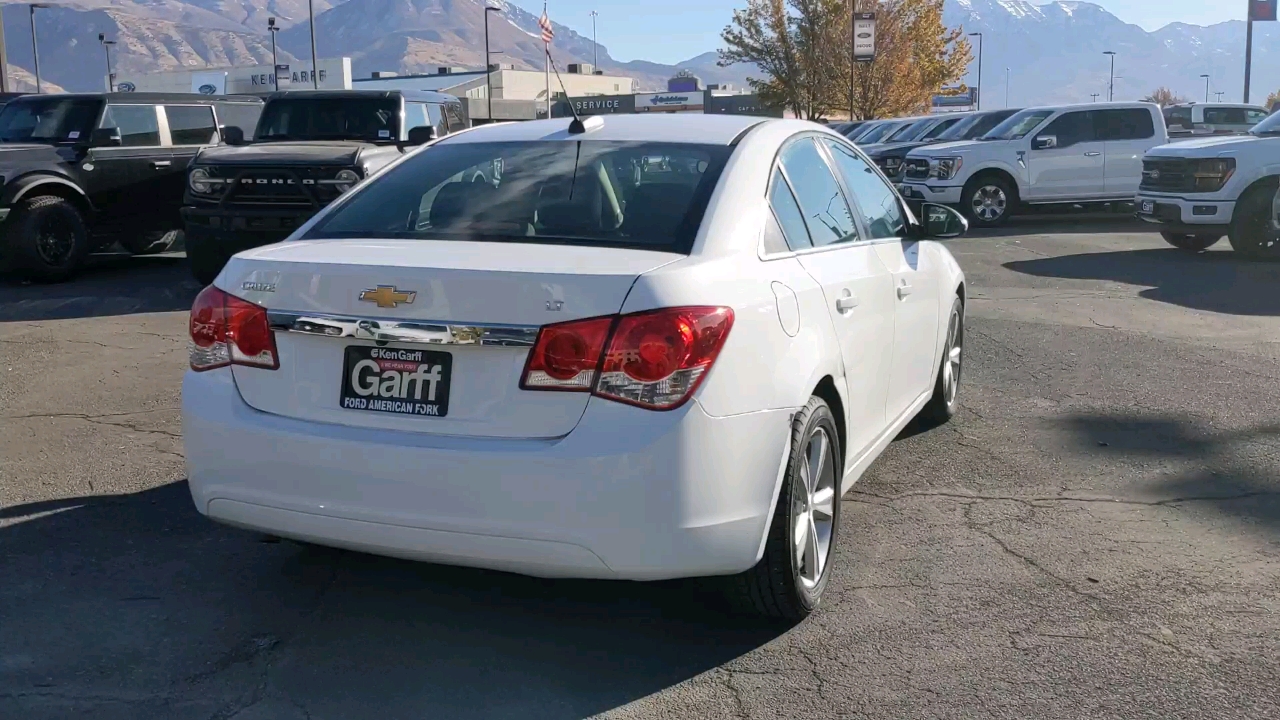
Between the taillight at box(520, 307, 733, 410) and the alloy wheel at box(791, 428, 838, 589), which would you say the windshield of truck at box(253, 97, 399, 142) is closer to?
the alloy wheel at box(791, 428, 838, 589)

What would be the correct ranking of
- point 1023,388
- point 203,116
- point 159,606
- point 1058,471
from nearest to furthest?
point 159,606
point 1058,471
point 1023,388
point 203,116

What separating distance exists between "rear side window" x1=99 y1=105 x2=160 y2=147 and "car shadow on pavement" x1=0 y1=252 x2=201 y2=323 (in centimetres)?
136

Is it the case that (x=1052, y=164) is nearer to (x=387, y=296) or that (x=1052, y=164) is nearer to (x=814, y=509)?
(x=814, y=509)

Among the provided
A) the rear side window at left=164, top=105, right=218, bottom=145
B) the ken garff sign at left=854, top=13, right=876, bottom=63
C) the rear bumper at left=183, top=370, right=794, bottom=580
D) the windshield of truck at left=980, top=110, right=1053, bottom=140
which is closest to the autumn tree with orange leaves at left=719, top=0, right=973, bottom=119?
the ken garff sign at left=854, top=13, right=876, bottom=63

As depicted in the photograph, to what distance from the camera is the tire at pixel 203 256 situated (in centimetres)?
1052

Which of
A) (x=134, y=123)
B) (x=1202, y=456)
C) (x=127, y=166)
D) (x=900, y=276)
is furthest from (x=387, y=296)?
(x=134, y=123)

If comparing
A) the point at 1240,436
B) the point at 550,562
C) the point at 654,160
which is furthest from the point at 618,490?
the point at 1240,436

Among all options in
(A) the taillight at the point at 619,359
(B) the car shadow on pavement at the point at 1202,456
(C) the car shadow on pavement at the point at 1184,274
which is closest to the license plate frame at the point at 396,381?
(A) the taillight at the point at 619,359

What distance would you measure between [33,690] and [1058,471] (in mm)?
4343

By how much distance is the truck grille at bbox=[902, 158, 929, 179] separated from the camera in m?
19.1

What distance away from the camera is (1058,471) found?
5.77 meters

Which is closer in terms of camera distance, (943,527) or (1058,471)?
(943,527)

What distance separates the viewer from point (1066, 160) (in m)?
18.9

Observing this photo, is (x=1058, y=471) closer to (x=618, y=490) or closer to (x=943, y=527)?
(x=943, y=527)
